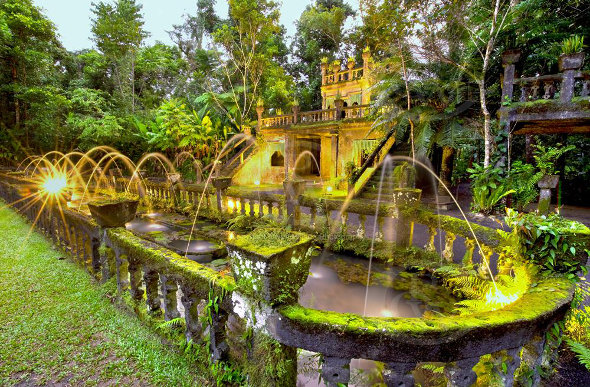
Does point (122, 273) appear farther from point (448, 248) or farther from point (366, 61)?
point (366, 61)

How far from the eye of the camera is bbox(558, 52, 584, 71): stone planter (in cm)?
725

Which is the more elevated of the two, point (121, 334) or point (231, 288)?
point (231, 288)

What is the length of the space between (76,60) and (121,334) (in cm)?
2917

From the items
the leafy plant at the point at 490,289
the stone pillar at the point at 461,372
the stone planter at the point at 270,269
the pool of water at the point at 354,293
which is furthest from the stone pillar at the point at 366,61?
the stone pillar at the point at 461,372

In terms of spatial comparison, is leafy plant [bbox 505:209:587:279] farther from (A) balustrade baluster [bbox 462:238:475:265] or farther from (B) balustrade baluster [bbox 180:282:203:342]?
(B) balustrade baluster [bbox 180:282:203:342]

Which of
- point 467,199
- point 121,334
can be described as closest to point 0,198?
point 121,334

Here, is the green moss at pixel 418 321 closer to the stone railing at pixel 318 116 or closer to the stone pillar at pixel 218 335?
the stone pillar at pixel 218 335

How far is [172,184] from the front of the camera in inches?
374

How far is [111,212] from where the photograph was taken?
3.77m

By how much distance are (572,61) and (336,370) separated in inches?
407

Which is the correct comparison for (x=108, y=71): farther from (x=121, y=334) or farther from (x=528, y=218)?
(x=528, y=218)

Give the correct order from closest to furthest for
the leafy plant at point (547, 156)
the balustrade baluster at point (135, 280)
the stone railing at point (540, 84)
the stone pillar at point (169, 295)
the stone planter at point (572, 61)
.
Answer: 1. the stone pillar at point (169, 295)
2. the balustrade baluster at point (135, 280)
3. the leafy plant at point (547, 156)
4. the stone planter at point (572, 61)
5. the stone railing at point (540, 84)

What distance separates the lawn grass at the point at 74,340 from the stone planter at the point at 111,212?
120 cm

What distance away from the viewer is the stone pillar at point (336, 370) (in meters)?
1.81
